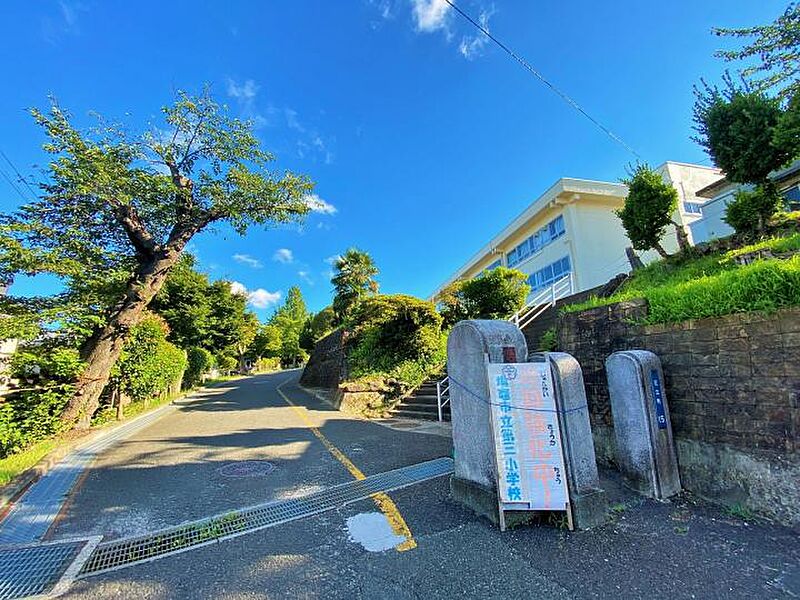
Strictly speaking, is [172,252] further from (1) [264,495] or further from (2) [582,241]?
(2) [582,241]

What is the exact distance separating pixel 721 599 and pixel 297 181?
12.9m

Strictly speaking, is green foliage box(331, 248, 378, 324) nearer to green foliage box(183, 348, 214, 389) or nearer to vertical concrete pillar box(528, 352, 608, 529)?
green foliage box(183, 348, 214, 389)

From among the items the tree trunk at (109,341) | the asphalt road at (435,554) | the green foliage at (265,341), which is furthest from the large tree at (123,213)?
the green foliage at (265,341)

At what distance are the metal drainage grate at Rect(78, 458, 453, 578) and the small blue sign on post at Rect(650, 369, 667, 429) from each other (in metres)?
2.54

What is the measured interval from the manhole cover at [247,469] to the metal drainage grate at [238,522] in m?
1.32

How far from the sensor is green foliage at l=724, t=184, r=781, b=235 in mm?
7844

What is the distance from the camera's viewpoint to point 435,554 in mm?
2955

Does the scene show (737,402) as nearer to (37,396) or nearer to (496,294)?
(496,294)

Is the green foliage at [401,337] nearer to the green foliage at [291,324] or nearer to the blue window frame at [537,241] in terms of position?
the blue window frame at [537,241]

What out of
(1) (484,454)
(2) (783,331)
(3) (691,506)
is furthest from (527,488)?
(2) (783,331)

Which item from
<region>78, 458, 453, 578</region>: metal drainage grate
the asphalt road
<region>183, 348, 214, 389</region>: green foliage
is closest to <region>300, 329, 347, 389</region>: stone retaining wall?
<region>183, 348, 214, 389</region>: green foliage

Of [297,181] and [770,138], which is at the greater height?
[297,181]

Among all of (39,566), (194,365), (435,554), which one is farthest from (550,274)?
(194,365)

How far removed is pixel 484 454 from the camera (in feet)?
11.8
